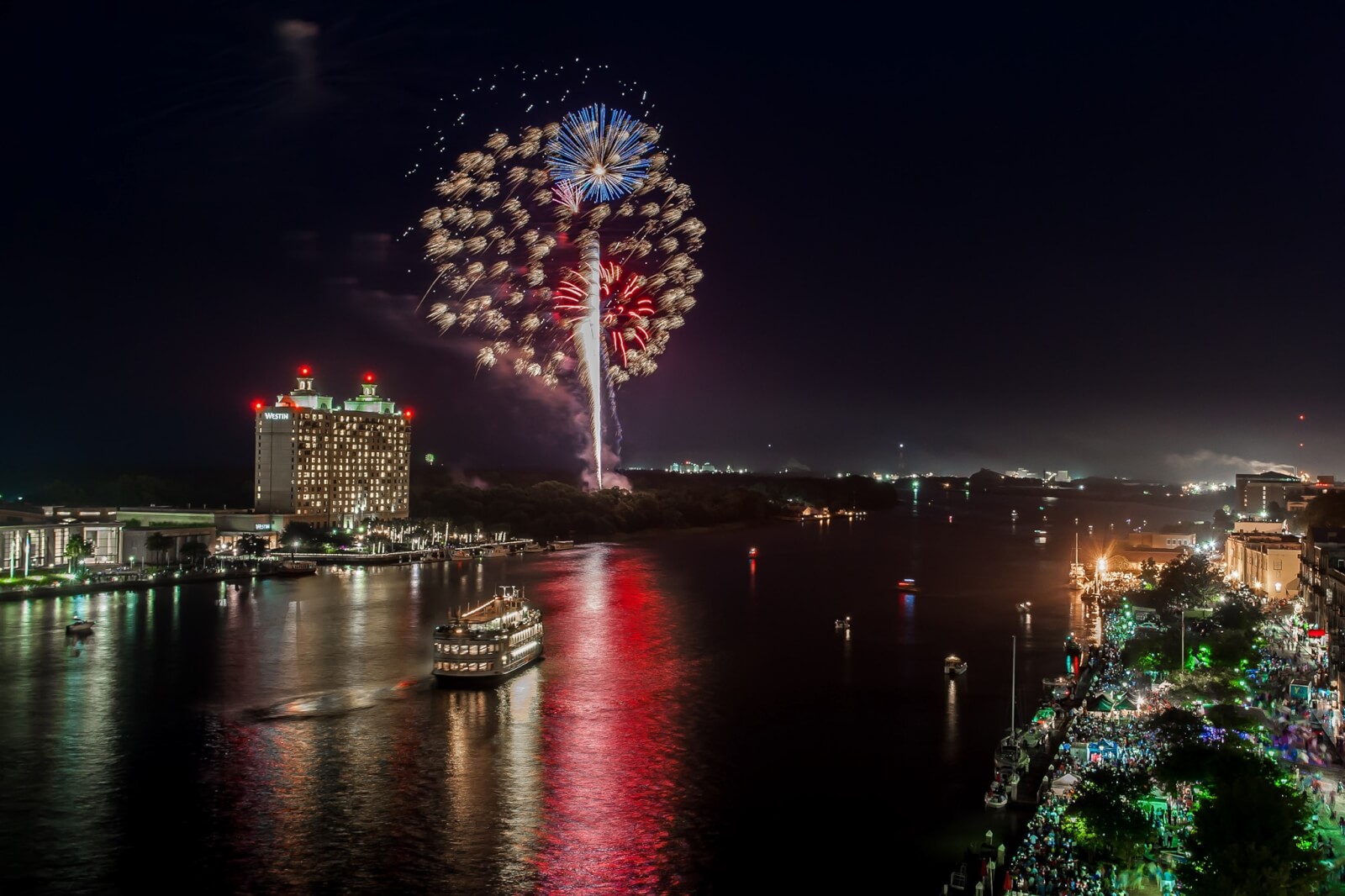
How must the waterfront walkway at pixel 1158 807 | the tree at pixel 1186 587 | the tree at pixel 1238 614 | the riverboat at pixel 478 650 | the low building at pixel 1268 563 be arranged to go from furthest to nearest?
the low building at pixel 1268 563 → the tree at pixel 1186 587 → the tree at pixel 1238 614 → the riverboat at pixel 478 650 → the waterfront walkway at pixel 1158 807

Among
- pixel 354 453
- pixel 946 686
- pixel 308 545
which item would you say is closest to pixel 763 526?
pixel 354 453

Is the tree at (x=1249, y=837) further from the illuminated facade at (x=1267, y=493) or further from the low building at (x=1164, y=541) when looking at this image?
the illuminated facade at (x=1267, y=493)

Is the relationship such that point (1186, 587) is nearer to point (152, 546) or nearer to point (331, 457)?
point (152, 546)

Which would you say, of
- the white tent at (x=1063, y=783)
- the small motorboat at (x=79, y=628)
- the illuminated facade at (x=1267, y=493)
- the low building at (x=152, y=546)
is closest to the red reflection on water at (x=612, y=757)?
the white tent at (x=1063, y=783)

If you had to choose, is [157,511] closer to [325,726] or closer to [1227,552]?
[325,726]

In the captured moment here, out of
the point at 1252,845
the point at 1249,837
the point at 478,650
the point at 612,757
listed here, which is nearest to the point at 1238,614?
the point at 612,757

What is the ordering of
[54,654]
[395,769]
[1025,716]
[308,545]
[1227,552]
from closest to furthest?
1. [395,769]
2. [1025,716]
3. [54,654]
4. [1227,552]
5. [308,545]
